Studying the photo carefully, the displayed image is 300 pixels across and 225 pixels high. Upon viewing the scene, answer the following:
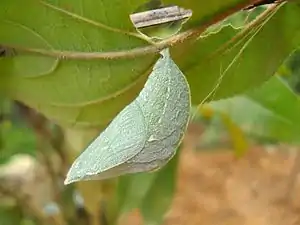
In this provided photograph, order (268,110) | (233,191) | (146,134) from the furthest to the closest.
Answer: (233,191) < (268,110) < (146,134)

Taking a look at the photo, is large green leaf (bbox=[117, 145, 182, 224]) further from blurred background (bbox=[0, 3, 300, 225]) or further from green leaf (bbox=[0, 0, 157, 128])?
green leaf (bbox=[0, 0, 157, 128])

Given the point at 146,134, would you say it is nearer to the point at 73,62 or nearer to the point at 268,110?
the point at 73,62

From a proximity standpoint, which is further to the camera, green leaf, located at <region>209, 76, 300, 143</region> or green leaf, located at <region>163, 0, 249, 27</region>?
green leaf, located at <region>209, 76, 300, 143</region>

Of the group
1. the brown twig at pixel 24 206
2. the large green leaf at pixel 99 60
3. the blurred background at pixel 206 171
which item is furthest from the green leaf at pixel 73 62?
the brown twig at pixel 24 206

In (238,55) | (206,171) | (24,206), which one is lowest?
(206,171)

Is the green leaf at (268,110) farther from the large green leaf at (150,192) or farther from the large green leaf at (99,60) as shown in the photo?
the large green leaf at (99,60)

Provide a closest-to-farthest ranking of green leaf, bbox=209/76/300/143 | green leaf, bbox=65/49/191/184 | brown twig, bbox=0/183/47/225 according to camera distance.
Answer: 1. green leaf, bbox=65/49/191/184
2. green leaf, bbox=209/76/300/143
3. brown twig, bbox=0/183/47/225

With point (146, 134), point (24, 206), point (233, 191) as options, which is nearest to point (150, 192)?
point (24, 206)

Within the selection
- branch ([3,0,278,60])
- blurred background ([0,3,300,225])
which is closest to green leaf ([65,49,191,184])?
branch ([3,0,278,60])
